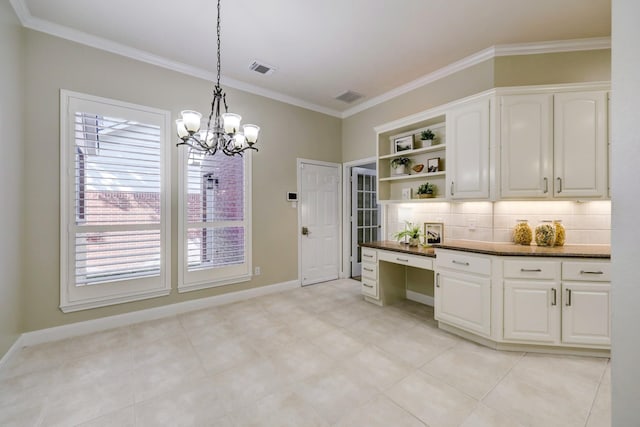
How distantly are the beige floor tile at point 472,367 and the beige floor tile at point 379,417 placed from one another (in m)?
0.53

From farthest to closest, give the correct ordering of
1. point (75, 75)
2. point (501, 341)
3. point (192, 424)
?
1. point (75, 75)
2. point (501, 341)
3. point (192, 424)

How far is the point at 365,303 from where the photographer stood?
3850mm

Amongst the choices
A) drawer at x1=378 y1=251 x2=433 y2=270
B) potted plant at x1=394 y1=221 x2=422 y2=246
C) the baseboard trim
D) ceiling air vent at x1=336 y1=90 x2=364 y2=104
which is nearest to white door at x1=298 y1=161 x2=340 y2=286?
the baseboard trim

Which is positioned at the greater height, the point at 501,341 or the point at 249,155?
the point at 249,155

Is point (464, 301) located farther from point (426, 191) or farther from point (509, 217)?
point (426, 191)

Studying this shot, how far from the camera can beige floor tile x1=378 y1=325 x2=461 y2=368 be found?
2.45 meters

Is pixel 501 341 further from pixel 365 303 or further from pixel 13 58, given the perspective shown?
pixel 13 58

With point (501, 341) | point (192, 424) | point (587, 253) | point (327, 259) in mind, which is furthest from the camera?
point (327, 259)

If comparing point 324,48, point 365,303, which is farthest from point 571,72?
point 365,303

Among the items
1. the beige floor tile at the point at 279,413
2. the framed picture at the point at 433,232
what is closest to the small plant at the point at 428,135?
the framed picture at the point at 433,232

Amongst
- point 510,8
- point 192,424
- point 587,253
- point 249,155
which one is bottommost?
point 192,424

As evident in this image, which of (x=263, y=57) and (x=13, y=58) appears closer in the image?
(x=13, y=58)

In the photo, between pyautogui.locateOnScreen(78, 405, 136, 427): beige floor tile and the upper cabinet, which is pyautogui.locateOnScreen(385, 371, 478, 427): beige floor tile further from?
the upper cabinet

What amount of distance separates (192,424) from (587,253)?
3.32 metres
